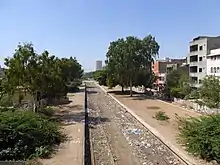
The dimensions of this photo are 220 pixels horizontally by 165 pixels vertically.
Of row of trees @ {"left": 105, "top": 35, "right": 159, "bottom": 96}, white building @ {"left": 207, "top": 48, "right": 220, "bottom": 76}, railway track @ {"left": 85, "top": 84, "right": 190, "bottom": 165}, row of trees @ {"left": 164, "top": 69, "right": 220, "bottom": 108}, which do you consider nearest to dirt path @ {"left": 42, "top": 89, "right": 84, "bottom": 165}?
railway track @ {"left": 85, "top": 84, "right": 190, "bottom": 165}

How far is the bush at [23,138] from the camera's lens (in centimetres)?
1569

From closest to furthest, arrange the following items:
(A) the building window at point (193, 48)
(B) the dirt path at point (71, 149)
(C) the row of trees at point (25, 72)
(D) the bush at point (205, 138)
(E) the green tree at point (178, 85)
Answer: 1. (B) the dirt path at point (71, 149)
2. (D) the bush at point (205, 138)
3. (C) the row of trees at point (25, 72)
4. (E) the green tree at point (178, 85)
5. (A) the building window at point (193, 48)

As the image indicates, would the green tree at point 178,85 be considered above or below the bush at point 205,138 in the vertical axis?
above

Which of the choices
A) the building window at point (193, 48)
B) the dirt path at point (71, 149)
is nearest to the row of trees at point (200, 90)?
the building window at point (193, 48)

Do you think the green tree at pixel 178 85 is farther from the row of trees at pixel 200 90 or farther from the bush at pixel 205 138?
the bush at pixel 205 138

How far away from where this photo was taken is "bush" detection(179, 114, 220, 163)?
52.7 ft

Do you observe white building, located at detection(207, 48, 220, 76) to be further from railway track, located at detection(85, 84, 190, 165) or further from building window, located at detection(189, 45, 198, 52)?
railway track, located at detection(85, 84, 190, 165)

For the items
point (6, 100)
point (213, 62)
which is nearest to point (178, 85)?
point (213, 62)

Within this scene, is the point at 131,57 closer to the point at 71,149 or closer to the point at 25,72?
the point at 25,72

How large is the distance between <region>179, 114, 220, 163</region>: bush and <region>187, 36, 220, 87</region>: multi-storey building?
135 ft

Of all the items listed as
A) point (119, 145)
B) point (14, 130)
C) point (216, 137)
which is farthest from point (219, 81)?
point (14, 130)

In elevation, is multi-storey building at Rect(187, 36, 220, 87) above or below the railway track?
above

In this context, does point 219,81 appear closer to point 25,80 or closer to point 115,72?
point 25,80

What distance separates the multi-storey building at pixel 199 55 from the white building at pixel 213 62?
5.85ft
